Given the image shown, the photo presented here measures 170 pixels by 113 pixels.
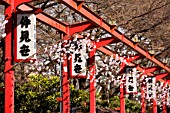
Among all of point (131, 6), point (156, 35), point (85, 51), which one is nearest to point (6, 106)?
point (85, 51)

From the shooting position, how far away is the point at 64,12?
A: 18.4m

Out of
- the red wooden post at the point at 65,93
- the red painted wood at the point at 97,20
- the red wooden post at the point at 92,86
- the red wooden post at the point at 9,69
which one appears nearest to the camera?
the red wooden post at the point at 9,69

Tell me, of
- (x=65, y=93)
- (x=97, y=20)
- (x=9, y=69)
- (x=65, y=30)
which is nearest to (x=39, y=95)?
(x=65, y=93)

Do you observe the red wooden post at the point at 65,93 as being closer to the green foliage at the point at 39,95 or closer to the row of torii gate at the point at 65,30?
the row of torii gate at the point at 65,30

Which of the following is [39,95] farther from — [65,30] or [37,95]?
[65,30]

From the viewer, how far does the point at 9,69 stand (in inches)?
328

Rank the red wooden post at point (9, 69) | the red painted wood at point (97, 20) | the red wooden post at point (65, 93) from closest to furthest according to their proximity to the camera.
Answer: the red wooden post at point (9, 69)
the red painted wood at point (97, 20)
the red wooden post at point (65, 93)

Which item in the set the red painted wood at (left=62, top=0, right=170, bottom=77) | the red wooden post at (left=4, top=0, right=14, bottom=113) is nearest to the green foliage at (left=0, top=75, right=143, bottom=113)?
the red painted wood at (left=62, top=0, right=170, bottom=77)

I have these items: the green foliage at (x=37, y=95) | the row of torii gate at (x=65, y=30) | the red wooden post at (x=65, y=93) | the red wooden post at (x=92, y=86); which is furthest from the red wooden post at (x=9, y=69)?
the green foliage at (x=37, y=95)

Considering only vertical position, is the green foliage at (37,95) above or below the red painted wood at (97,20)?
below

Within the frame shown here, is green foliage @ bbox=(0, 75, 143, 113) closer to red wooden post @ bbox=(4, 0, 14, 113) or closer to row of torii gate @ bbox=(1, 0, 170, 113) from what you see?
row of torii gate @ bbox=(1, 0, 170, 113)

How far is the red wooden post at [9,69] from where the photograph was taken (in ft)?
27.1

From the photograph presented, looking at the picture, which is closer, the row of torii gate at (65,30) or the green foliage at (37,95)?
the row of torii gate at (65,30)

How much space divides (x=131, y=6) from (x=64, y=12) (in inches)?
149
